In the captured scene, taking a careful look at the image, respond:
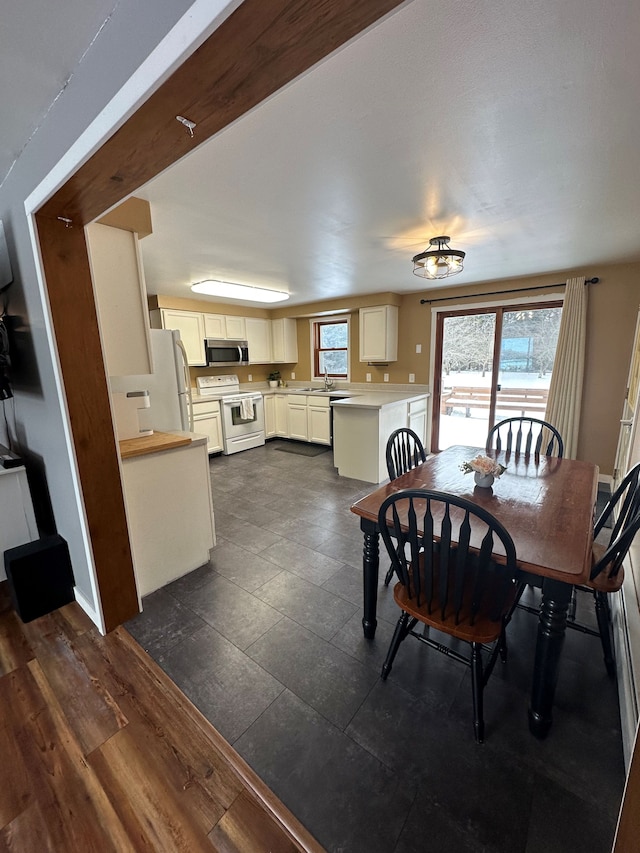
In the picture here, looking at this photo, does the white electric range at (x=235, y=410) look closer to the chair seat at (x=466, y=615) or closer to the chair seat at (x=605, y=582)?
the chair seat at (x=466, y=615)

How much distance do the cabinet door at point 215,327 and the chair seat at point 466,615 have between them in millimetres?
4541

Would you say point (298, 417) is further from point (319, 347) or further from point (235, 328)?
point (235, 328)

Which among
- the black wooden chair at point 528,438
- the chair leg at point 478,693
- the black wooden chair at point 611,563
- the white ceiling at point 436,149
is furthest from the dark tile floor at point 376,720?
the white ceiling at point 436,149

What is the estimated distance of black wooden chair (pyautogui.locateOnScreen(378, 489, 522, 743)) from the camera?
1.23 metres

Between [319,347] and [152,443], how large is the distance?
4.29 m

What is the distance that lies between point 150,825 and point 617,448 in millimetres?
4474

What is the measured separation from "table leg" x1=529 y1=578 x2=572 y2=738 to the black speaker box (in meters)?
2.43

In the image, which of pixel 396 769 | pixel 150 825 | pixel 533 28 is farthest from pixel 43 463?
pixel 533 28

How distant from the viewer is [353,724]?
138 cm

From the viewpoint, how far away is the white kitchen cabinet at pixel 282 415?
19.1 feet

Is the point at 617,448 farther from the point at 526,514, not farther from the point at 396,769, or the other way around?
the point at 396,769

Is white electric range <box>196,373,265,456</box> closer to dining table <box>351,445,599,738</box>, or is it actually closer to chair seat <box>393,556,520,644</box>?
dining table <box>351,445,599,738</box>

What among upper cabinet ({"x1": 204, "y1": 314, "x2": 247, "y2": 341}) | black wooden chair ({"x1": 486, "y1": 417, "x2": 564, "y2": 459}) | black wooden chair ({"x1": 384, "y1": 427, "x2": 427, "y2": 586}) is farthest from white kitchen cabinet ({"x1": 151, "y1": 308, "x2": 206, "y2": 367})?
black wooden chair ({"x1": 486, "y1": 417, "x2": 564, "y2": 459})

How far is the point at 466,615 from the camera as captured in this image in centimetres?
136
